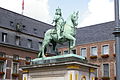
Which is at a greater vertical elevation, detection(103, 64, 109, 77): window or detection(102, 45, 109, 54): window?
detection(102, 45, 109, 54): window

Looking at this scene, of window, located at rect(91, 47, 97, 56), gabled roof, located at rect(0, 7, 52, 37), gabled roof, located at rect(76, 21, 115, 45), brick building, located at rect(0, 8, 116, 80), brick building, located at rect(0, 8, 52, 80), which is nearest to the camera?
brick building, located at rect(0, 8, 52, 80)

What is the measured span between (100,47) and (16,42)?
12541 mm

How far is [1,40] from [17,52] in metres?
3.28

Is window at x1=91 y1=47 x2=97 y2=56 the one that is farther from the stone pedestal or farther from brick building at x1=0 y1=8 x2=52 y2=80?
the stone pedestal

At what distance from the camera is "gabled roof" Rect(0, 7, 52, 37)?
37719 millimetres

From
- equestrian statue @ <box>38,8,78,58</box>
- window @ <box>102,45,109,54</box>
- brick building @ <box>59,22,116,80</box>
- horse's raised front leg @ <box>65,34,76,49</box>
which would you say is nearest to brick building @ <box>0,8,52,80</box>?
brick building @ <box>59,22,116,80</box>

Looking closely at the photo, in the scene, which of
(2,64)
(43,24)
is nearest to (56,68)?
(2,64)

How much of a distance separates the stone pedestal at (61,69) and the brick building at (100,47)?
24.8 metres

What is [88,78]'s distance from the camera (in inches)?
522

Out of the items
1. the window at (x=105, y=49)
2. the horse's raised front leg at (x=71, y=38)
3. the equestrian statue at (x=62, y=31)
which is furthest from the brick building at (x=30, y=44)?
the horse's raised front leg at (x=71, y=38)

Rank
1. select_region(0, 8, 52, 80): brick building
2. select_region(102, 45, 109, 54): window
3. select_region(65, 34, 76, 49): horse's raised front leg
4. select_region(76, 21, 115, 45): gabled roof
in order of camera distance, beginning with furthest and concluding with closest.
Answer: select_region(76, 21, 115, 45): gabled roof → select_region(102, 45, 109, 54): window → select_region(0, 8, 52, 80): brick building → select_region(65, 34, 76, 49): horse's raised front leg

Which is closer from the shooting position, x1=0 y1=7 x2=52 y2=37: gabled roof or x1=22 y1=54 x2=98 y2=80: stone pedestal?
x1=22 y1=54 x2=98 y2=80: stone pedestal

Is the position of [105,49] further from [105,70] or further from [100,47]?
[105,70]

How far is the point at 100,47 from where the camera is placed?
3959cm
